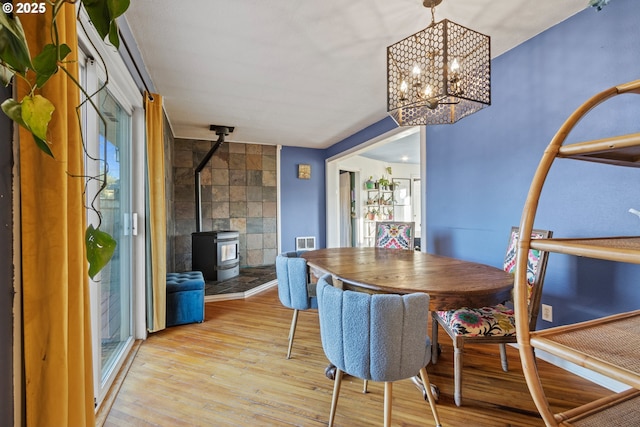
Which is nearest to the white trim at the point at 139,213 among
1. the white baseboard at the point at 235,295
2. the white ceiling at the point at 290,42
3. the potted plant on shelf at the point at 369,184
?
the white ceiling at the point at 290,42

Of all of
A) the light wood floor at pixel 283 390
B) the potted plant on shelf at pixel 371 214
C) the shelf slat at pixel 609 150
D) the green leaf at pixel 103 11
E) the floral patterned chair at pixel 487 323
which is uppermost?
the green leaf at pixel 103 11

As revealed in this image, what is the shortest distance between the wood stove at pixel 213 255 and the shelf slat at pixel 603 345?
4.09 m

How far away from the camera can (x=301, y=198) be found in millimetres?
5844

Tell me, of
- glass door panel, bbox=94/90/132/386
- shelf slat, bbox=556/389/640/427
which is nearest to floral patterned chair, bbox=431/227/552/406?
shelf slat, bbox=556/389/640/427

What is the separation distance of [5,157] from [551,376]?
2850 millimetres

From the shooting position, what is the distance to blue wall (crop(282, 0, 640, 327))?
173 cm

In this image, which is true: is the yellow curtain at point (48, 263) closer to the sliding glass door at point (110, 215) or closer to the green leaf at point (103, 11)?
the green leaf at point (103, 11)

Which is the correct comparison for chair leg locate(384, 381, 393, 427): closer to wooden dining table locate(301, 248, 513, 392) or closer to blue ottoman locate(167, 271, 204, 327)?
wooden dining table locate(301, 248, 513, 392)

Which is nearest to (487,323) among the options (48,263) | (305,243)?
(48,263)

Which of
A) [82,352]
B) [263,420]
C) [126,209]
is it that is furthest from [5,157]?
[126,209]

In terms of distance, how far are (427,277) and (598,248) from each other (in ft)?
3.74

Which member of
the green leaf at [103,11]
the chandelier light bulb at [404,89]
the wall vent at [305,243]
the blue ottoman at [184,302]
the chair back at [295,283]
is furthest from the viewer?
the wall vent at [305,243]

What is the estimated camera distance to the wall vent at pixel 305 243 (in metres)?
5.81

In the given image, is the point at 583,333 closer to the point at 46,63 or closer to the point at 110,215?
the point at 46,63
